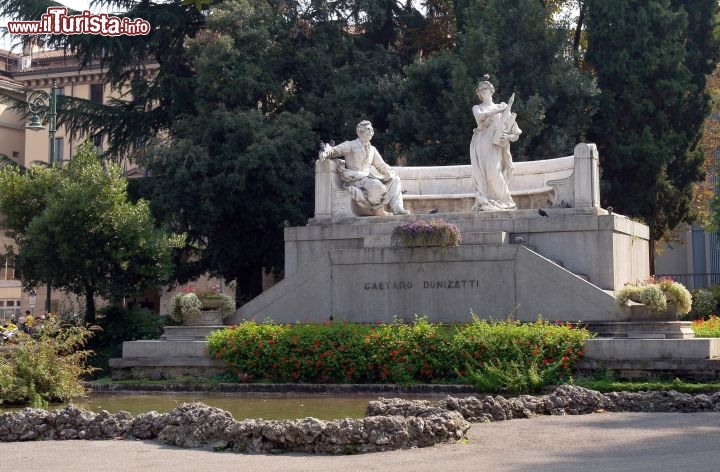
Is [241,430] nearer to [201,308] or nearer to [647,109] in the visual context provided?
[201,308]

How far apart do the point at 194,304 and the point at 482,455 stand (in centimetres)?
1082

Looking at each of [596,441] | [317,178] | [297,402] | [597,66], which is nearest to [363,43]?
[597,66]

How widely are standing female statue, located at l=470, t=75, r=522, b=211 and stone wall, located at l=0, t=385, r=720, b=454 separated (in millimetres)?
8660

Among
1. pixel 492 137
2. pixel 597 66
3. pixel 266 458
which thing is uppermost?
pixel 597 66

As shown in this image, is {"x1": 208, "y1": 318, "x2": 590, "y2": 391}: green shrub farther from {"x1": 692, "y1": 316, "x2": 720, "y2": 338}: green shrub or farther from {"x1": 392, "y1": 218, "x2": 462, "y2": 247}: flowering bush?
{"x1": 692, "y1": 316, "x2": 720, "y2": 338}: green shrub

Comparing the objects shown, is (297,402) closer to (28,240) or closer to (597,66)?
(28,240)

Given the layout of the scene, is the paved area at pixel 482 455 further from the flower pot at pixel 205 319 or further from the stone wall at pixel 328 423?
the flower pot at pixel 205 319

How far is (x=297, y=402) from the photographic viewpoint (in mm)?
14820

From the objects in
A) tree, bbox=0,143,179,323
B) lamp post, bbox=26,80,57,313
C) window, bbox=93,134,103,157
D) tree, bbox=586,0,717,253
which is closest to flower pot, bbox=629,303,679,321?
tree, bbox=0,143,179,323

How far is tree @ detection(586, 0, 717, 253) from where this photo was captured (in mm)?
28922

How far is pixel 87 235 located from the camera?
75.4 feet

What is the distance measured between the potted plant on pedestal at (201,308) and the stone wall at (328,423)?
820cm

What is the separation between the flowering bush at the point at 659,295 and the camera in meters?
16.6

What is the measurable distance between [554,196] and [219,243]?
11325 mm
